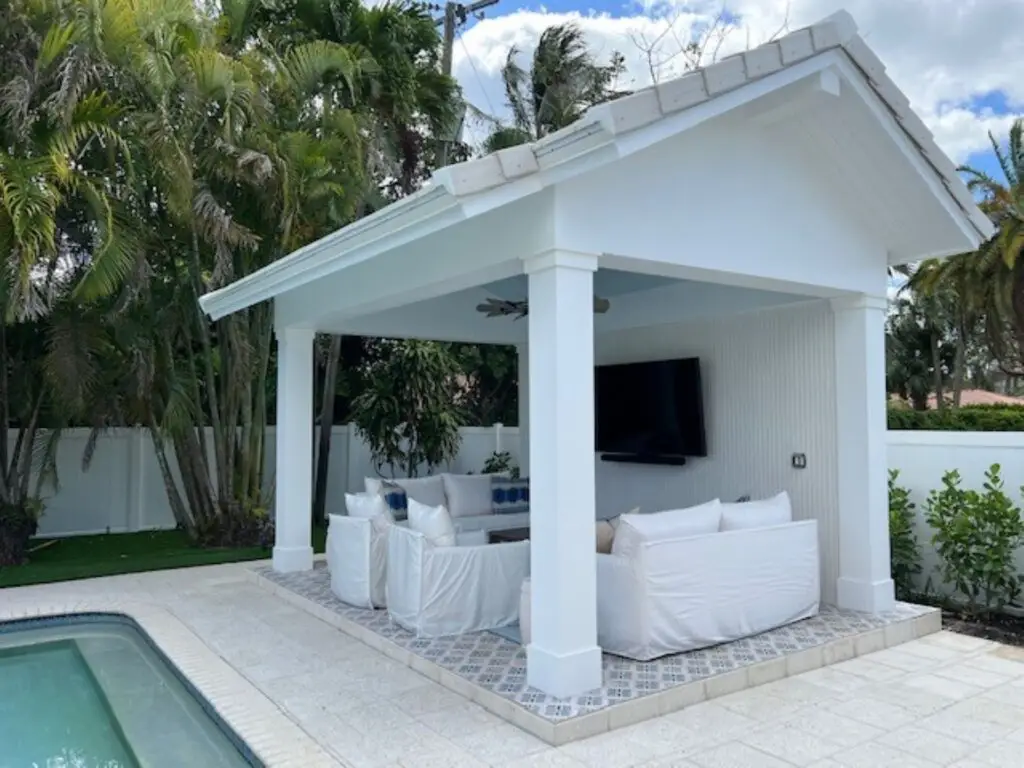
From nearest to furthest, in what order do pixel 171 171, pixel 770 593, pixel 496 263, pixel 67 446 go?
pixel 496 263 → pixel 770 593 → pixel 171 171 → pixel 67 446

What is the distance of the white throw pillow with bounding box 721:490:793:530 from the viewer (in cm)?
637

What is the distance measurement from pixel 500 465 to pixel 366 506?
7.30 meters

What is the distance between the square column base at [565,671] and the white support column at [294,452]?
4.99 metres

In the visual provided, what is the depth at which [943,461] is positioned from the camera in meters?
7.94

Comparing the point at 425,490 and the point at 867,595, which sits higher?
the point at 425,490

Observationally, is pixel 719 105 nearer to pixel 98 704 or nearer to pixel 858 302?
pixel 858 302

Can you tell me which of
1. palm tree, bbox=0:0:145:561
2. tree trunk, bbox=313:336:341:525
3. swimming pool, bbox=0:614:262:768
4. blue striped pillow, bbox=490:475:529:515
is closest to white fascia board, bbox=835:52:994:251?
blue striped pillow, bbox=490:475:529:515

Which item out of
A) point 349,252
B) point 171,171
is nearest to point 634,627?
point 349,252

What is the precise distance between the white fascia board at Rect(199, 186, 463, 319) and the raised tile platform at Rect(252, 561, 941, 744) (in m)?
3.10

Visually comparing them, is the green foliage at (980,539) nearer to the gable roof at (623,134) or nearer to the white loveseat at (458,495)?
the gable roof at (623,134)


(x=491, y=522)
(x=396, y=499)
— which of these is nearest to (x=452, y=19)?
(x=396, y=499)

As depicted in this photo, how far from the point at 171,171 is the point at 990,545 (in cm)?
923

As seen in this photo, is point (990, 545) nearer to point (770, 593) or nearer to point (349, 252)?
point (770, 593)

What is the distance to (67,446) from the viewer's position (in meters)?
12.6
